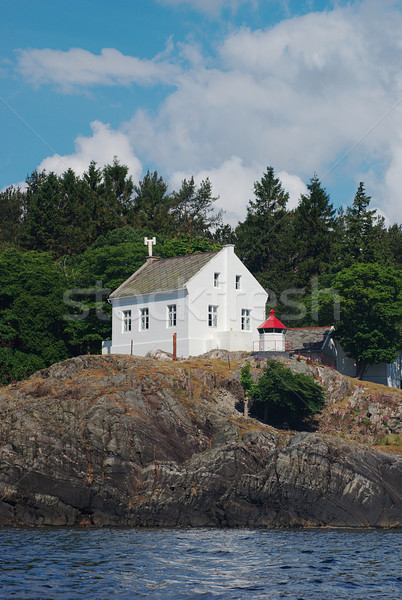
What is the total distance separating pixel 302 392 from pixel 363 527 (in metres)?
12.0

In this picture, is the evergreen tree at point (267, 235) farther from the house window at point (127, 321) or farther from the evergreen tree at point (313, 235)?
the house window at point (127, 321)

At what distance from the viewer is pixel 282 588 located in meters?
25.3

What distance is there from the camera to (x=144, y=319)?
62875 millimetres

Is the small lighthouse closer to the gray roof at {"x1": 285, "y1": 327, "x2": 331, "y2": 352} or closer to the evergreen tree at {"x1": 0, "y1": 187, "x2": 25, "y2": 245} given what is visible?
the gray roof at {"x1": 285, "y1": 327, "x2": 331, "y2": 352}

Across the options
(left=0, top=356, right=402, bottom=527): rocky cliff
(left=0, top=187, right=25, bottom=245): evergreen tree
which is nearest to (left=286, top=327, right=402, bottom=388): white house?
(left=0, top=356, right=402, bottom=527): rocky cliff

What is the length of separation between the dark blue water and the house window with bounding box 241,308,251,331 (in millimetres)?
27616

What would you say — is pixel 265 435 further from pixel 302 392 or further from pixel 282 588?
pixel 282 588

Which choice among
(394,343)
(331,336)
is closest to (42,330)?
(331,336)

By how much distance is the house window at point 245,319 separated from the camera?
6303 cm

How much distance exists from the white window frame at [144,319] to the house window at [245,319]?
7.97 m

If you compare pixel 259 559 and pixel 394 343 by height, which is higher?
pixel 394 343

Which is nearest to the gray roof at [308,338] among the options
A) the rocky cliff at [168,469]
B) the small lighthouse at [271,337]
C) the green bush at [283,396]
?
the small lighthouse at [271,337]

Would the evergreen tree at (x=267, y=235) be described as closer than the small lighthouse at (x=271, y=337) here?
No

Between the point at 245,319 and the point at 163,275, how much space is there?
316 inches
